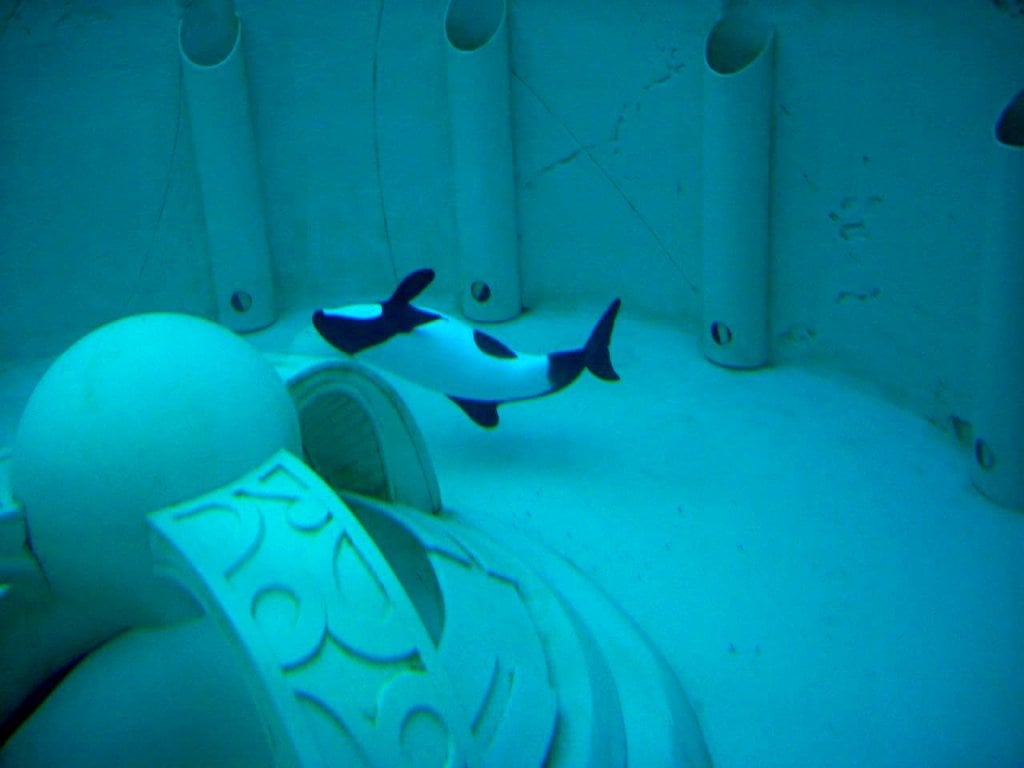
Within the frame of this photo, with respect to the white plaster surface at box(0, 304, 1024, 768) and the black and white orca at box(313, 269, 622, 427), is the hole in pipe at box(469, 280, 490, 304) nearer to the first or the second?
the white plaster surface at box(0, 304, 1024, 768)

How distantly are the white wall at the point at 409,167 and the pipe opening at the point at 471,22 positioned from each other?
0.06m

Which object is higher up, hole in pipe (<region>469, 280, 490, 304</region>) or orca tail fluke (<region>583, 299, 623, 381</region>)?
orca tail fluke (<region>583, 299, 623, 381</region>)

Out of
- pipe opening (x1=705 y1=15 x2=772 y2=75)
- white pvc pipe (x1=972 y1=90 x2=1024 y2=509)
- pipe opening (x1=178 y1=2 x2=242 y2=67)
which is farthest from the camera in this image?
pipe opening (x1=178 y1=2 x2=242 y2=67)

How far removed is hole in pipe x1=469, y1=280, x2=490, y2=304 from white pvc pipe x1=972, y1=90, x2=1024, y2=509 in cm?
196

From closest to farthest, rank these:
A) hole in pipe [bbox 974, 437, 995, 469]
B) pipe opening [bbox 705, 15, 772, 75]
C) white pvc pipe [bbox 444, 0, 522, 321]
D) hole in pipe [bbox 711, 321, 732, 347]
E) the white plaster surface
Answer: the white plaster surface < hole in pipe [bbox 974, 437, 995, 469] < pipe opening [bbox 705, 15, 772, 75] < hole in pipe [bbox 711, 321, 732, 347] < white pvc pipe [bbox 444, 0, 522, 321]

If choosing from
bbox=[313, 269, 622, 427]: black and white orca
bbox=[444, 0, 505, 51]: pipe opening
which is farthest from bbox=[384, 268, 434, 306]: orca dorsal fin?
bbox=[444, 0, 505, 51]: pipe opening

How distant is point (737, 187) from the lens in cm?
334

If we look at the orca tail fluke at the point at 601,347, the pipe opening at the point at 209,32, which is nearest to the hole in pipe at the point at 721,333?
the orca tail fluke at the point at 601,347

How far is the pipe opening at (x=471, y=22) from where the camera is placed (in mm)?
3945

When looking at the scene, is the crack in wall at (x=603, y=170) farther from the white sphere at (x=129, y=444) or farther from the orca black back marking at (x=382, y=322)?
the white sphere at (x=129, y=444)

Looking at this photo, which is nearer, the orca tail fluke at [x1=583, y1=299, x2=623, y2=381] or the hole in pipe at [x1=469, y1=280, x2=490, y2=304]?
the orca tail fluke at [x1=583, y1=299, x2=623, y2=381]

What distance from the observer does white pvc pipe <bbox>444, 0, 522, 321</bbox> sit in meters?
3.83

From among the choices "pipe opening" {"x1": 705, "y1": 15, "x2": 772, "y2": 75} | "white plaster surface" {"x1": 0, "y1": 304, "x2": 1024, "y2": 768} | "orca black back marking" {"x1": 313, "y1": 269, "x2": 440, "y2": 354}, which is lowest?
"white plaster surface" {"x1": 0, "y1": 304, "x2": 1024, "y2": 768}

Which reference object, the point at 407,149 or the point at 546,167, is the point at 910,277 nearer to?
the point at 546,167
